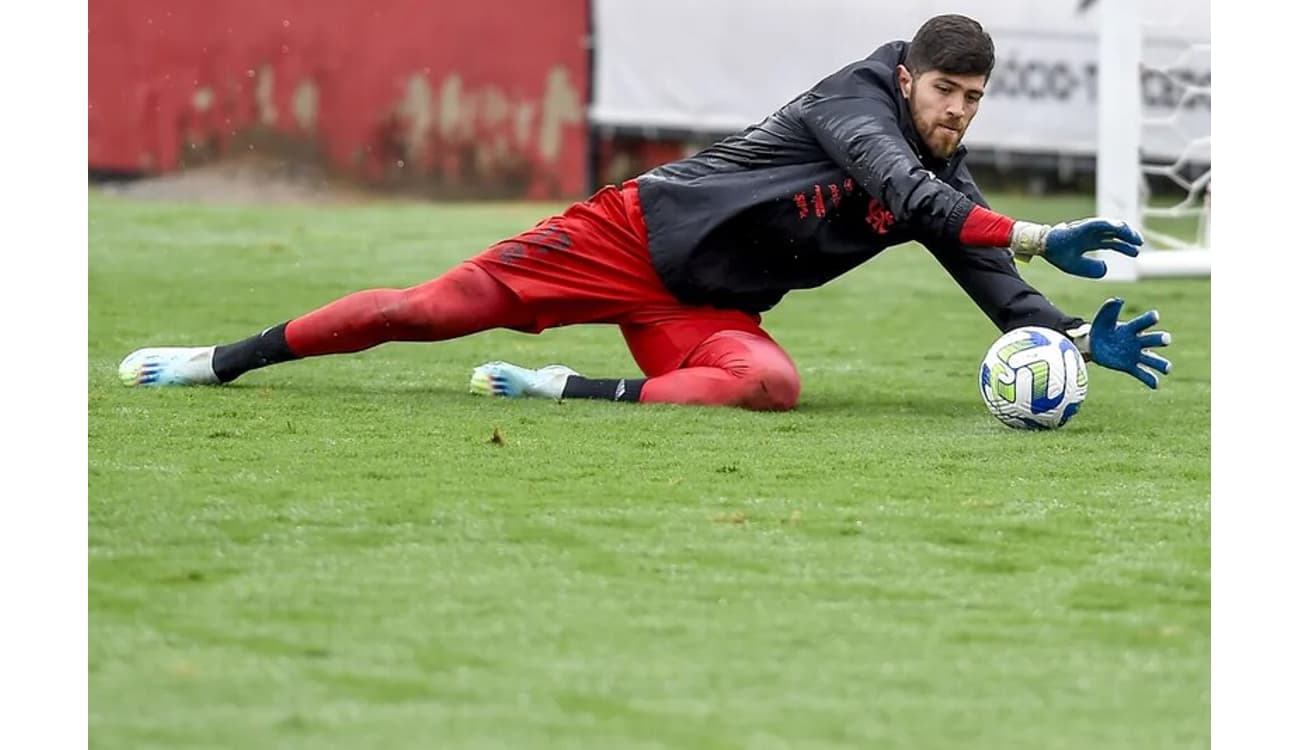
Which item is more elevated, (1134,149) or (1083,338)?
(1134,149)

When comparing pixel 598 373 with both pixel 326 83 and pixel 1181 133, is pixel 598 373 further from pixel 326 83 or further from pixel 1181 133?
pixel 326 83

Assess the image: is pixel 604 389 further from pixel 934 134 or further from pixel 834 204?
pixel 934 134

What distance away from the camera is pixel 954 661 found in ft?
10.4

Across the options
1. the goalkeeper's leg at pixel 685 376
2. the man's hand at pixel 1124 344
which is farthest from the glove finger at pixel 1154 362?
the goalkeeper's leg at pixel 685 376

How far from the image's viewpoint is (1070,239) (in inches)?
208

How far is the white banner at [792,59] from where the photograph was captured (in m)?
16.2

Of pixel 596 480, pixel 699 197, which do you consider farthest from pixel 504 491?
pixel 699 197

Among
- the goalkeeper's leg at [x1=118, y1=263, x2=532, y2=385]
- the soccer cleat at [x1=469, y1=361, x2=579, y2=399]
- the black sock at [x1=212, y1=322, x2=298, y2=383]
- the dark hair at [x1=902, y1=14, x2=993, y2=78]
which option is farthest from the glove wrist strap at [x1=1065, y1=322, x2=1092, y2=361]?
the black sock at [x1=212, y1=322, x2=298, y2=383]

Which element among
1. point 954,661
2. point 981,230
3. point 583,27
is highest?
point 583,27

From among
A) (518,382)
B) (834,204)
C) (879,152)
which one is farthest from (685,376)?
(879,152)

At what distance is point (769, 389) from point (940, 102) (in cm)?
96

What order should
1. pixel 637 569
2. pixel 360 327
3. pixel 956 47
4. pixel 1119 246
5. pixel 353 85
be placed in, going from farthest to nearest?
pixel 353 85
pixel 360 327
pixel 956 47
pixel 1119 246
pixel 637 569

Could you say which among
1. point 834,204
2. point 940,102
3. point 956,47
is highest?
point 956,47

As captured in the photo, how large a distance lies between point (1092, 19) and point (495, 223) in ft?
18.9
